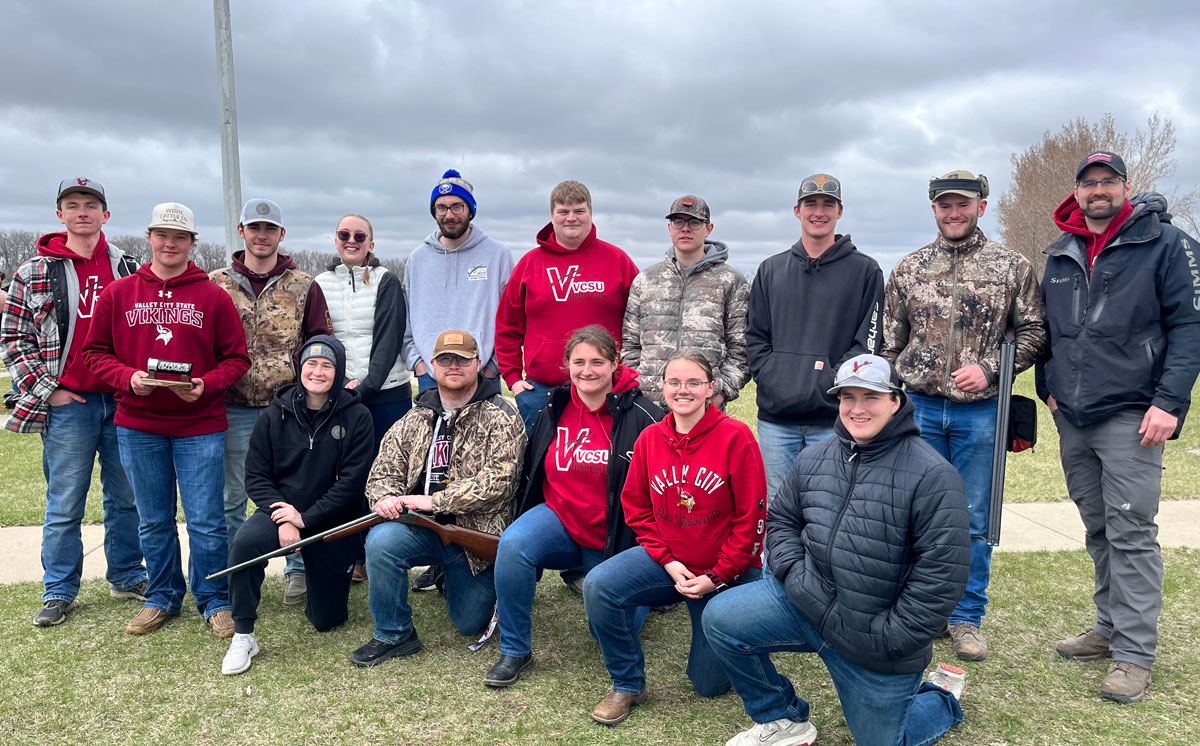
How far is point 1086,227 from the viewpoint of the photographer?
3943 mm

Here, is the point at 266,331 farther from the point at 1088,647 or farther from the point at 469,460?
the point at 1088,647

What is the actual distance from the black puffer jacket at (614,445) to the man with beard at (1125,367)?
1.96 m

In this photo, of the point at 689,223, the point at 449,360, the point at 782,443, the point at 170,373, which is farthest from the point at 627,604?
the point at 170,373

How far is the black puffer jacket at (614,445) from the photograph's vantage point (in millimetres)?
3840

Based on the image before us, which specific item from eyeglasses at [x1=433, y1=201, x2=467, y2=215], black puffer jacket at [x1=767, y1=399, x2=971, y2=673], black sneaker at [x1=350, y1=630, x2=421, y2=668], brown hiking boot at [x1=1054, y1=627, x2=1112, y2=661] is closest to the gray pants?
brown hiking boot at [x1=1054, y1=627, x2=1112, y2=661]

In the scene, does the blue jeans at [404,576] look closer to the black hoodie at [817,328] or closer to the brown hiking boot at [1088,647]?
the black hoodie at [817,328]

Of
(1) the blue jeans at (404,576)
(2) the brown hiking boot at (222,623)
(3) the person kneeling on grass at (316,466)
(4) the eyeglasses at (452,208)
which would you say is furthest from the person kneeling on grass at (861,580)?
(4) the eyeglasses at (452,208)

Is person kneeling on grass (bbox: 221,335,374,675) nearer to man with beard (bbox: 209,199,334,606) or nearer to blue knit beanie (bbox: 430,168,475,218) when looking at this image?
man with beard (bbox: 209,199,334,606)

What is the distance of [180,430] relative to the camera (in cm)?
432

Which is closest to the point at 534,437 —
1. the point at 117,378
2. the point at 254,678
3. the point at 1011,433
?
the point at 254,678

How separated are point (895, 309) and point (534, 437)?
6.40ft

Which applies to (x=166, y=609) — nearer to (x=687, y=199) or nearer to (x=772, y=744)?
(x=772, y=744)

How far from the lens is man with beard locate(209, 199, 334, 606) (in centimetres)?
469

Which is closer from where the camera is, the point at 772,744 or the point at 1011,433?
the point at 772,744
